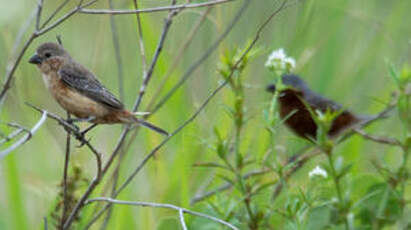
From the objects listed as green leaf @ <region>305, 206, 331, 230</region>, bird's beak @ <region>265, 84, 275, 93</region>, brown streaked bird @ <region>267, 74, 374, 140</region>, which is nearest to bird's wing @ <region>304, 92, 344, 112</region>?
brown streaked bird @ <region>267, 74, 374, 140</region>

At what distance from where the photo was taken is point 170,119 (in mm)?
3670

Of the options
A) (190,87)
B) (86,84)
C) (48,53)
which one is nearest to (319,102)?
(190,87)

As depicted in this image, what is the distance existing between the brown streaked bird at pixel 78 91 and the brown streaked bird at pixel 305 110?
741 mm

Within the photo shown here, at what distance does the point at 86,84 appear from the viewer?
3303mm

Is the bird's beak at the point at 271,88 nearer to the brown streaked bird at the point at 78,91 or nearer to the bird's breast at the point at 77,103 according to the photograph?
the brown streaked bird at the point at 78,91

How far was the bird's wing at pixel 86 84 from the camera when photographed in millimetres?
3238

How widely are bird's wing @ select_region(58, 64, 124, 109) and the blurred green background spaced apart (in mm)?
347

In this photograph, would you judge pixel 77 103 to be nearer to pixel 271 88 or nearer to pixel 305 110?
pixel 271 88

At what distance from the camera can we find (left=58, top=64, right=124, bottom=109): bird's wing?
3238mm

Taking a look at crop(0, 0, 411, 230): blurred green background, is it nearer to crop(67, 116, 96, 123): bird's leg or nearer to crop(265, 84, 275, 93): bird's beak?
crop(265, 84, 275, 93): bird's beak

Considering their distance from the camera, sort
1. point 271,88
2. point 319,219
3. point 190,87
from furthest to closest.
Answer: point 190,87, point 271,88, point 319,219

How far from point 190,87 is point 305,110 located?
0.69 meters

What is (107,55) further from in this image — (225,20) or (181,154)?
(181,154)

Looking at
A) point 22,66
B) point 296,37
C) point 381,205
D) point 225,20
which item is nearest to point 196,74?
point 225,20
